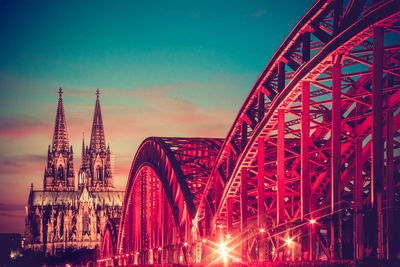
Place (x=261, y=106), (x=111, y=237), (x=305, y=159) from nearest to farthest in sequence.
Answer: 1. (x=305, y=159)
2. (x=261, y=106)
3. (x=111, y=237)

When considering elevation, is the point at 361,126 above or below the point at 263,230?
above

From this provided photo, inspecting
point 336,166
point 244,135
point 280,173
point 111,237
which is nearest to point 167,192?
point 244,135

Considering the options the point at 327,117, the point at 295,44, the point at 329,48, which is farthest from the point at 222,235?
the point at 329,48

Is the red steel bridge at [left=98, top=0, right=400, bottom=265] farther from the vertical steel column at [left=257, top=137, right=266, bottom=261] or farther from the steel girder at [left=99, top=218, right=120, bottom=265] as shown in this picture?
the steel girder at [left=99, top=218, right=120, bottom=265]

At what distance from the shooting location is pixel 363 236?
2314cm

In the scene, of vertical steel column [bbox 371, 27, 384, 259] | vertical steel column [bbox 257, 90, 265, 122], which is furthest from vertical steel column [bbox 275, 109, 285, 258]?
vertical steel column [bbox 371, 27, 384, 259]

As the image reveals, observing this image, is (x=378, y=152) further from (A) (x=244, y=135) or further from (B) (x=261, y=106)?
(A) (x=244, y=135)

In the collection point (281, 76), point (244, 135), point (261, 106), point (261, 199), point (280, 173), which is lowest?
point (261, 199)

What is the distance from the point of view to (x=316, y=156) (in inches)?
1718

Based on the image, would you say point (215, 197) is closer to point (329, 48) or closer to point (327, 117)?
point (327, 117)

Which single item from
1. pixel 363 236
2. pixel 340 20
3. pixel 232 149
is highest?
pixel 340 20

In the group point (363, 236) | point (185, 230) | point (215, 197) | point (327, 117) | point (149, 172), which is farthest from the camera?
point (149, 172)

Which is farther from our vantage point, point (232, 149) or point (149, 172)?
point (149, 172)

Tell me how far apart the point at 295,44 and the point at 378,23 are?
7.25 meters
